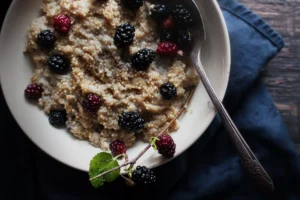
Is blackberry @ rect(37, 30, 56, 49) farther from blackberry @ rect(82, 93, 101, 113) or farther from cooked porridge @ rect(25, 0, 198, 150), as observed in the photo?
blackberry @ rect(82, 93, 101, 113)

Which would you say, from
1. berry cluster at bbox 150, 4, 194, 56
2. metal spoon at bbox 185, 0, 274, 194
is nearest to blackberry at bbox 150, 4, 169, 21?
berry cluster at bbox 150, 4, 194, 56

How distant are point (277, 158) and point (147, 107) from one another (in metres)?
0.85

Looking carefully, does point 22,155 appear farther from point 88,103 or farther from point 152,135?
point 152,135

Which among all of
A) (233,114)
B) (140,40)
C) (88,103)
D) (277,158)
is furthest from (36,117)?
(277,158)

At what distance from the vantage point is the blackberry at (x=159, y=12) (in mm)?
1936

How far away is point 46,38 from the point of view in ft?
6.28

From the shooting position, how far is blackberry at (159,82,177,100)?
6.28 feet

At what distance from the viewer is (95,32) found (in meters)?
1.94

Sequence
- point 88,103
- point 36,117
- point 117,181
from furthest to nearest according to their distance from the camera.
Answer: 1. point 117,181
2. point 36,117
3. point 88,103

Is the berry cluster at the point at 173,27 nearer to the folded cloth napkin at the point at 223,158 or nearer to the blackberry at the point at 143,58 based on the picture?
the blackberry at the point at 143,58

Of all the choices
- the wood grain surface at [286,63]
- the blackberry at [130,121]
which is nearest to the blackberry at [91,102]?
the blackberry at [130,121]

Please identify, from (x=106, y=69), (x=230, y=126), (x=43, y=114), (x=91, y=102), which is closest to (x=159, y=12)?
(x=106, y=69)

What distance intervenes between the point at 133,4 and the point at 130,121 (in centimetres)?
53

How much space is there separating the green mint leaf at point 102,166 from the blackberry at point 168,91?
37 centimetres
